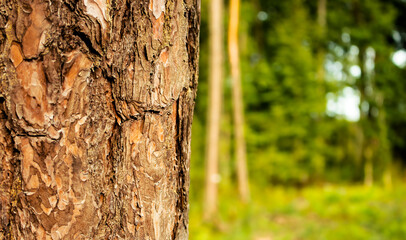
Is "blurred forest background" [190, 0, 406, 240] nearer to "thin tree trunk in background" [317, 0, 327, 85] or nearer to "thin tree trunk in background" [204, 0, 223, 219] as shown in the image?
"thin tree trunk in background" [317, 0, 327, 85]

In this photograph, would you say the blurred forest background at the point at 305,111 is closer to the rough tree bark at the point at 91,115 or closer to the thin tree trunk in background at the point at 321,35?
the thin tree trunk in background at the point at 321,35

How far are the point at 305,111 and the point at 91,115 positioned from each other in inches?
485

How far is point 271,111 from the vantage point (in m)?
12.8

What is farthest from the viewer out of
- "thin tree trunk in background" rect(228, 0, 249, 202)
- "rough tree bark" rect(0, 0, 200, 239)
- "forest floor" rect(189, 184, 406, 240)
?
"thin tree trunk in background" rect(228, 0, 249, 202)

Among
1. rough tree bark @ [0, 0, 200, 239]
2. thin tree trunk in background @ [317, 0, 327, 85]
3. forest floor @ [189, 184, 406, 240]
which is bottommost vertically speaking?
forest floor @ [189, 184, 406, 240]

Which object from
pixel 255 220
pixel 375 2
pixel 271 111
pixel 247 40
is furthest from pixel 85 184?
pixel 375 2

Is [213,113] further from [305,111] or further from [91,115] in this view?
[91,115]

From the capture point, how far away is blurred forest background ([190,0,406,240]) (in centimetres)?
938

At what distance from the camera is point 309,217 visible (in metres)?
7.62

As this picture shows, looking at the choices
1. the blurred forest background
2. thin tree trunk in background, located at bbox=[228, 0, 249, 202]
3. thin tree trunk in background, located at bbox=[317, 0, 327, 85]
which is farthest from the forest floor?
thin tree trunk in background, located at bbox=[317, 0, 327, 85]

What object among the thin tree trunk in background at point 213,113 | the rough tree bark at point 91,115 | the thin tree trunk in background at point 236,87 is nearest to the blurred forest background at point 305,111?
the thin tree trunk in background at point 236,87

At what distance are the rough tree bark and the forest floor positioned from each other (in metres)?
5.53

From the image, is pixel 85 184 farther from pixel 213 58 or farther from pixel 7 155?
pixel 213 58

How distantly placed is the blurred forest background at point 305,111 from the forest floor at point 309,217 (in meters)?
0.07
